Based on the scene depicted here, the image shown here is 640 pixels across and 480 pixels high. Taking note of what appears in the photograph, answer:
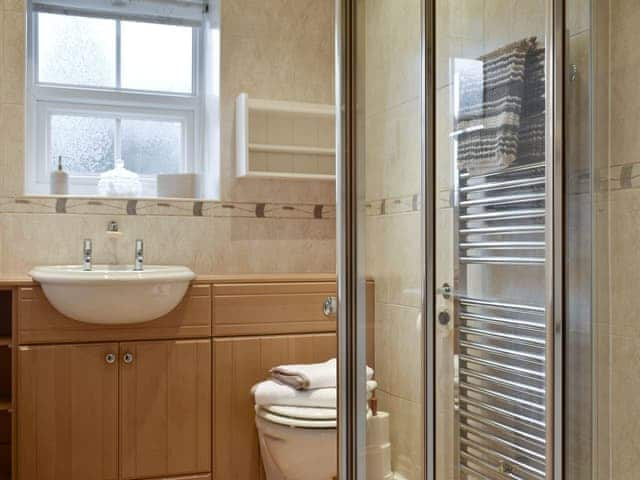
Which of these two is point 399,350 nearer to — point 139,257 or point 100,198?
point 139,257

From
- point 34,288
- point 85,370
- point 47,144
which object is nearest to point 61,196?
point 47,144

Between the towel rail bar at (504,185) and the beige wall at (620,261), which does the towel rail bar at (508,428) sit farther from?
the towel rail bar at (504,185)

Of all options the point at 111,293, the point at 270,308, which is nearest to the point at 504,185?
the point at 111,293

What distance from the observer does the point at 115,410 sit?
230 cm

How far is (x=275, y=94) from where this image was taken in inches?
116

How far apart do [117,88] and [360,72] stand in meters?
2.05

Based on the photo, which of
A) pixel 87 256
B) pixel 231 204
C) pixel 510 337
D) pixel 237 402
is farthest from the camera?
pixel 231 204

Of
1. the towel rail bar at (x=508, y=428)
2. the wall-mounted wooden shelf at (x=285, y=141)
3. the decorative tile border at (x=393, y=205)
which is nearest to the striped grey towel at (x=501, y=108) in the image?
the decorative tile border at (x=393, y=205)

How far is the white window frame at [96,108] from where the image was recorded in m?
2.82

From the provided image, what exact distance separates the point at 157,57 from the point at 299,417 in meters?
1.82

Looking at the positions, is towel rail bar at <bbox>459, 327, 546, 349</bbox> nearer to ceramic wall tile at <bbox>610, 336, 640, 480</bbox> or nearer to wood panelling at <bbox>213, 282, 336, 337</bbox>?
ceramic wall tile at <bbox>610, 336, 640, 480</bbox>

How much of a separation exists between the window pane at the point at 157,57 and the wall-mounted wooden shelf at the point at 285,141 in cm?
41

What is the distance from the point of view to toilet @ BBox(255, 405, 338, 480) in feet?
6.54

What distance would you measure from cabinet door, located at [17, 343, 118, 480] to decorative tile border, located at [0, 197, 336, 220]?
2.14ft
